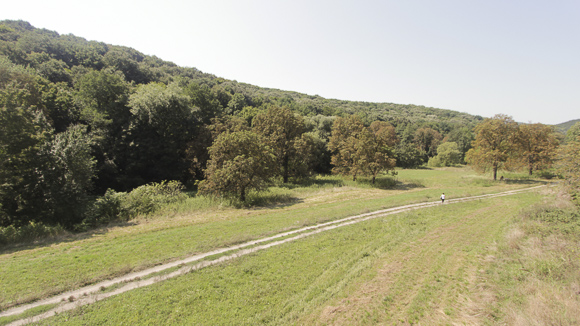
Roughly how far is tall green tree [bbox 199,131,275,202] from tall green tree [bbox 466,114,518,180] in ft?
125

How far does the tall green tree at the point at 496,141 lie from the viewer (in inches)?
1474

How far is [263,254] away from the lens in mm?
11516

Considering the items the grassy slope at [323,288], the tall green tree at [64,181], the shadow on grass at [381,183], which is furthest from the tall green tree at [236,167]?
the shadow on grass at [381,183]

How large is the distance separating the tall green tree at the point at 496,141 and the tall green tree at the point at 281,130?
105 feet

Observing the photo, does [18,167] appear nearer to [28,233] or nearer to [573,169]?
[28,233]

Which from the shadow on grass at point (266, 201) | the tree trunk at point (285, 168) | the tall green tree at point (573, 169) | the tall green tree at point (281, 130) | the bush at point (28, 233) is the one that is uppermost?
the tall green tree at point (281, 130)

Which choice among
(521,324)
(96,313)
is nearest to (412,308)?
(521,324)

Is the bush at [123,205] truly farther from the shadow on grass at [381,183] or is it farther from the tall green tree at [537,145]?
the tall green tree at [537,145]

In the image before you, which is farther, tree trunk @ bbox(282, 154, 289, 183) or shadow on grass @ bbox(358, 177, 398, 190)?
tree trunk @ bbox(282, 154, 289, 183)

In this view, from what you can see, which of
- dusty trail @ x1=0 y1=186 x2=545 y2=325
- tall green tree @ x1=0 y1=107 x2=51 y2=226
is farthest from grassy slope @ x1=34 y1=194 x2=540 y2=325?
tall green tree @ x1=0 y1=107 x2=51 y2=226

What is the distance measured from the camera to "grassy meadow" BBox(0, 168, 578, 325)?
6.95 metres

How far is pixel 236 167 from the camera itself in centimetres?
2341

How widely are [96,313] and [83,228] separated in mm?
12712

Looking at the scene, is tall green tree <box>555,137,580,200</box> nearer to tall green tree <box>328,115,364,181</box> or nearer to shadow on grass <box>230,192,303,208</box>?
shadow on grass <box>230,192,303,208</box>
